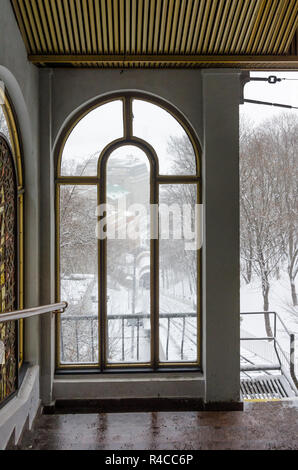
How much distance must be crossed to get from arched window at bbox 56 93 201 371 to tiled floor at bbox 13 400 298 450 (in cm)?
60

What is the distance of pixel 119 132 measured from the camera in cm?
444

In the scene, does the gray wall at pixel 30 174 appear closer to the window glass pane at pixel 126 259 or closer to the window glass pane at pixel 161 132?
the window glass pane at pixel 126 259

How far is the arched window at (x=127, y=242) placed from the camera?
4.43m

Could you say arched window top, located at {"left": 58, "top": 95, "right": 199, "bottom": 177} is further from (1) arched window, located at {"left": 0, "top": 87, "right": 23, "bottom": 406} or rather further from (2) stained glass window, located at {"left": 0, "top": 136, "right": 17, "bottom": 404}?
(2) stained glass window, located at {"left": 0, "top": 136, "right": 17, "bottom": 404}

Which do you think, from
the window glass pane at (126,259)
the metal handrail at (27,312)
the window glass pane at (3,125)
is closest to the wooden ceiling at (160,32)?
the window glass pane at (3,125)

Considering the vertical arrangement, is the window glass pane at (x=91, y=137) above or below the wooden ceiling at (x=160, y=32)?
below

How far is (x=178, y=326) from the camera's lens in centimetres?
446

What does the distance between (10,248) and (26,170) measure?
2.91ft

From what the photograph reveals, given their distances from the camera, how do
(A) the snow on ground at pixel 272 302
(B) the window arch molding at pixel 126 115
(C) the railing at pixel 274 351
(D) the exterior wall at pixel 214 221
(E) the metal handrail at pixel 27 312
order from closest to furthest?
(E) the metal handrail at pixel 27 312, (D) the exterior wall at pixel 214 221, (B) the window arch molding at pixel 126 115, (A) the snow on ground at pixel 272 302, (C) the railing at pixel 274 351

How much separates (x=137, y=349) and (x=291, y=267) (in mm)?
2185

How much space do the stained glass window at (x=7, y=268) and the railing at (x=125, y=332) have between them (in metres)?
0.79

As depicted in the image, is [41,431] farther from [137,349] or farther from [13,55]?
[13,55]

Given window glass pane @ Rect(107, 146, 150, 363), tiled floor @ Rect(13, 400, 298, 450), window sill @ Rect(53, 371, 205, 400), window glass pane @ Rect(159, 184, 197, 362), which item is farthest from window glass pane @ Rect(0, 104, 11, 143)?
tiled floor @ Rect(13, 400, 298, 450)
